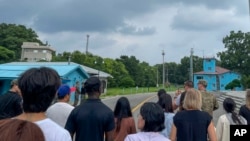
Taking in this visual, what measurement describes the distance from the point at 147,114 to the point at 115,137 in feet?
6.23

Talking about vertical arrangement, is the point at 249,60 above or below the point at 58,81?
above

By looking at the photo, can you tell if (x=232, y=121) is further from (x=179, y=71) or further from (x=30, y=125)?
(x=179, y=71)

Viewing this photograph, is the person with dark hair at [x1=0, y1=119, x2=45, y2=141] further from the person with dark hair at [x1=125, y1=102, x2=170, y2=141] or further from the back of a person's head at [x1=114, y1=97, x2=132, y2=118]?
the back of a person's head at [x1=114, y1=97, x2=132, y2=118]

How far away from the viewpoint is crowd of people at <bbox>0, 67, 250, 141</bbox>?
79.1 inches

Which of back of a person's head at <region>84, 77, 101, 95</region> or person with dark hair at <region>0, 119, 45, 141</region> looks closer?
person with dark hair at <region>0, 119, 45, 141</region>

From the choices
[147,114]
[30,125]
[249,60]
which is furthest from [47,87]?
[249,60]

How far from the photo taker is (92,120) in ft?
12.6

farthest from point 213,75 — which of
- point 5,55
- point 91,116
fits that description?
point 91,116

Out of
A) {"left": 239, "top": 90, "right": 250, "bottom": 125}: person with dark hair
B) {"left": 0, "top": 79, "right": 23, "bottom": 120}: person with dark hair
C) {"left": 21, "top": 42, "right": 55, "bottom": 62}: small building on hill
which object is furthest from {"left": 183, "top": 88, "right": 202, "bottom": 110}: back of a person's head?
{"left": 21, "top": 42, "right": 55, "bottom": 62}: small building on hill

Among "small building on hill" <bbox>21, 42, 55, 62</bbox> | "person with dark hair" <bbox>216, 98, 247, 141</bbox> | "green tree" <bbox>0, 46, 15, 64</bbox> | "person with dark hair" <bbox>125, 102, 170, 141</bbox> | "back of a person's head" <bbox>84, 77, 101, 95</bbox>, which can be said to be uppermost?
"small building on hill" <bbox>21, 42, 55, 62</bbox>

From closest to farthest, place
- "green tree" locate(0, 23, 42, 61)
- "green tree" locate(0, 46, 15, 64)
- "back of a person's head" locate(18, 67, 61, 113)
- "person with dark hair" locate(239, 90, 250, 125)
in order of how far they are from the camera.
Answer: "back of a person's head" locate(18, 67, 61, 113) < "person with dark hair" locate(239, 90, 250, 125) < "green tree" locate(0, 46, 15, 64) < "green tree" locate(0, 23, 42, 61)

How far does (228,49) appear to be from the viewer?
5591 cm

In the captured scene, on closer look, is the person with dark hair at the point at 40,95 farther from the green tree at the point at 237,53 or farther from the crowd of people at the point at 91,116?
the green tree at the point at 237,53

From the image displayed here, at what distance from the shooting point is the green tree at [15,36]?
2163 inches
